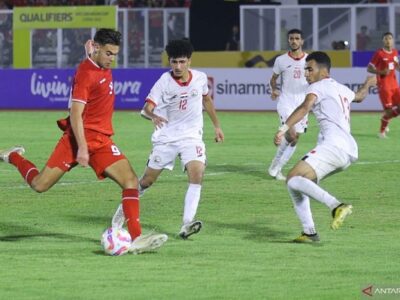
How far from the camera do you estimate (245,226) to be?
14.9m

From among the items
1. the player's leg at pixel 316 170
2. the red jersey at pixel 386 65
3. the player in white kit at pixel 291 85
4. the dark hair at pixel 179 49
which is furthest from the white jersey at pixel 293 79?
the red jersey at pixel 386 65

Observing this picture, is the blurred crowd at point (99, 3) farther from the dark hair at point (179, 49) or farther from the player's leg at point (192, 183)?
the dark hair at point (179, 49)

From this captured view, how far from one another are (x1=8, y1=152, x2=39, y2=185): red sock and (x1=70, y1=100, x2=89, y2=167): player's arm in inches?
34.3

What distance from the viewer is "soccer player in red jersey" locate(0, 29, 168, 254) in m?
12.7

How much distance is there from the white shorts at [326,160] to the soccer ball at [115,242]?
2.08 metres

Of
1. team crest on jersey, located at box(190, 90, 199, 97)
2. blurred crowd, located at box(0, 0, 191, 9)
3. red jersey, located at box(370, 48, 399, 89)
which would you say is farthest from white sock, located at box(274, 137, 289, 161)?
blurred crowd, located at box(0, 0, 191, 9)

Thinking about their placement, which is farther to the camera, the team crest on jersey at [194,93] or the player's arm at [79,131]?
the team crest on jersey at [194,93]

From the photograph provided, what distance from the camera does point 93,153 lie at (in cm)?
1300

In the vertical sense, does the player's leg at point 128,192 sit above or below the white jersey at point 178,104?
below

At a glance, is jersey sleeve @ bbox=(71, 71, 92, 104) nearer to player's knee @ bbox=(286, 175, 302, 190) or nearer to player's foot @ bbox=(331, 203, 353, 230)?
player's knee @ bbox=(286, 175, 302, 190)

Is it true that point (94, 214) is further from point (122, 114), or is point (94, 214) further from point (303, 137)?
point (122, 114)

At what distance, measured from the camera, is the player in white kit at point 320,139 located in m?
13.3

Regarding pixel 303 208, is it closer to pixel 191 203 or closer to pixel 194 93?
pixel 191 203

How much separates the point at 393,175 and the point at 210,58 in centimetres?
2326
